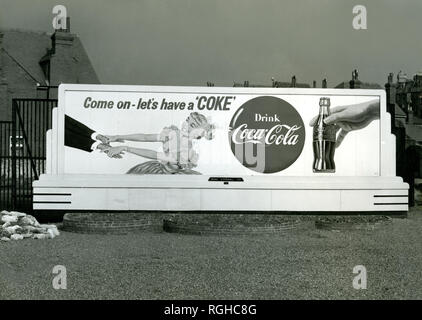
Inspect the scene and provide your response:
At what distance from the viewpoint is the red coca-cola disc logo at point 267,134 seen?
43.9 feet

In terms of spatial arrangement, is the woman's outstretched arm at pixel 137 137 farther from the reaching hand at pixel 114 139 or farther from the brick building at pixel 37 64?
the brick building at pixel 37 64

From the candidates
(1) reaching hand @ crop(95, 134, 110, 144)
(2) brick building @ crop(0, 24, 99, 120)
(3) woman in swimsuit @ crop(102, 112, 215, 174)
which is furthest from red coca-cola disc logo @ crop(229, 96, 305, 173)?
(2) brick building @ crop(0, 24, 99, 120)

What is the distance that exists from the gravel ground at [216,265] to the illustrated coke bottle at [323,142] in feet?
7.74

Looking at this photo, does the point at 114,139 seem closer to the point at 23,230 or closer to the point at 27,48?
the point at 23,230

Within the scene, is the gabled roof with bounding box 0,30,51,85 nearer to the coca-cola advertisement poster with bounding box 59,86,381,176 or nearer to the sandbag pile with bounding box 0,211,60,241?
the coca-cola advertisement poster with bounding box 59,86,381,176

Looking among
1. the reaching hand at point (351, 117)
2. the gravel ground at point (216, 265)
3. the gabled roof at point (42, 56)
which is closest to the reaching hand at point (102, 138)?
the gravel ground at point (216, 265)

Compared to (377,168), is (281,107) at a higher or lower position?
higher

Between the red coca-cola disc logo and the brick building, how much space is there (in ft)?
89.0

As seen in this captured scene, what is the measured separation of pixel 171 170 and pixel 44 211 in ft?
11.0

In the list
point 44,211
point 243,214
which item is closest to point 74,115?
point 44,211

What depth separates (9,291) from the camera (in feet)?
21.7

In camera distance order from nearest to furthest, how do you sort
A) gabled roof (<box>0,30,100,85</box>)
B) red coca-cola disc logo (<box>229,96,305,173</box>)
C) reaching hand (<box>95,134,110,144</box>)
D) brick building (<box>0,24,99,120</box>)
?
1. reaching hand (<box>95,134,110,144</box>)
2. red coca-cola disc logo (<box>229,96,305,173</box>)
3. brick building (<box>0,24,99,120</box>)
4. gabled roof (<box>0,30,100,85</box>)

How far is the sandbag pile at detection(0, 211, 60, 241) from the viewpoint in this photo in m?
10.7

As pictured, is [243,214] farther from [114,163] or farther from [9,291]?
[9,291]
